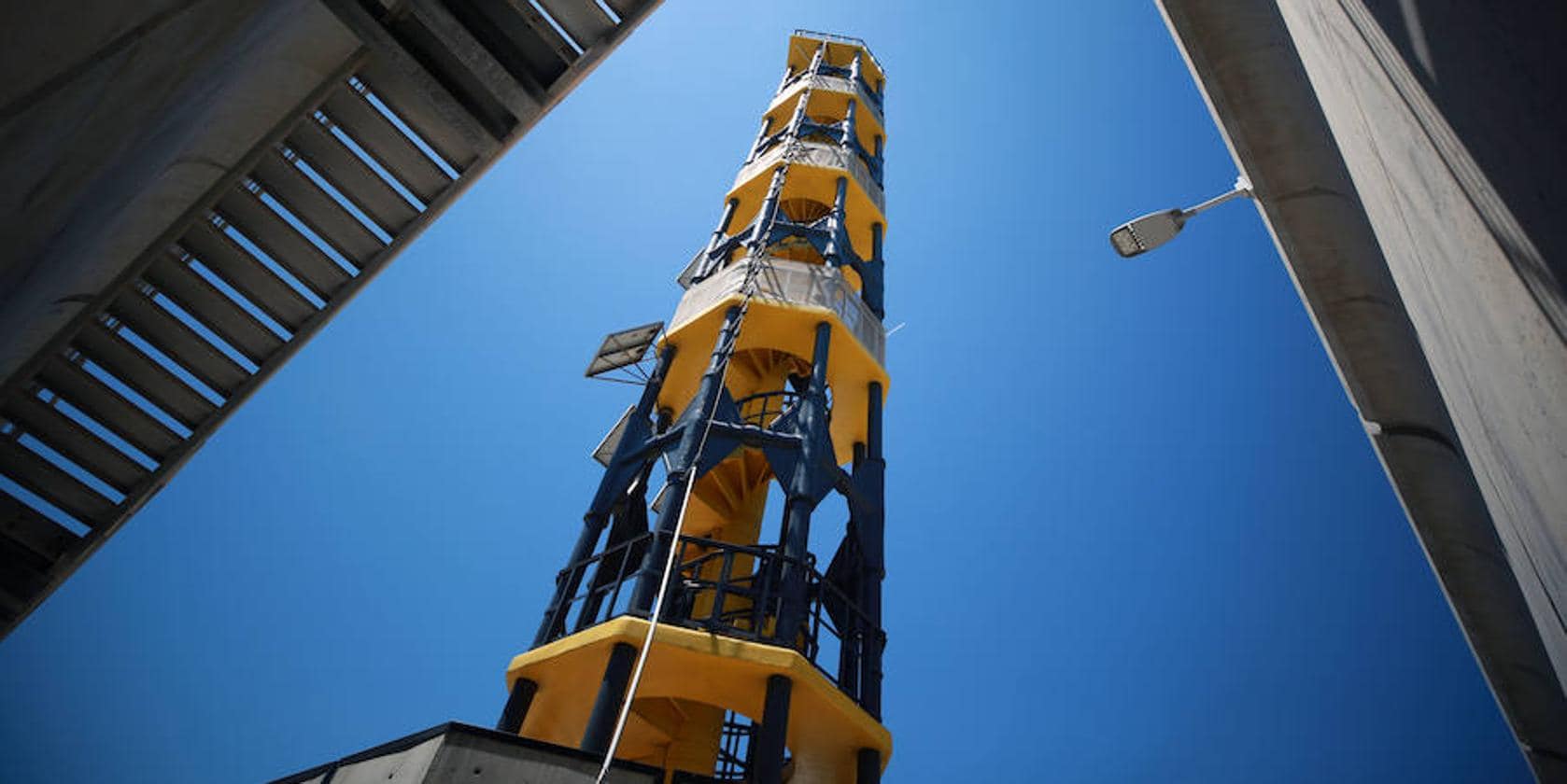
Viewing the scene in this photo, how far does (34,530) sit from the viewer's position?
6.01 metres

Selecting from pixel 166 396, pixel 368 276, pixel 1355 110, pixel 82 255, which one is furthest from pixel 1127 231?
pixel 166 396

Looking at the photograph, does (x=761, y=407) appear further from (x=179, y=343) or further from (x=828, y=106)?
(x=828, y=106)

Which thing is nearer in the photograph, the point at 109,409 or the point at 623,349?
the point at 109,409

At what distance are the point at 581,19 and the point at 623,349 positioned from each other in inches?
386

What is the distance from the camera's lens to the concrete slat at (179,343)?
5992mm

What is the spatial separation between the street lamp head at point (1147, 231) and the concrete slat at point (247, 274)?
6961 millimetres

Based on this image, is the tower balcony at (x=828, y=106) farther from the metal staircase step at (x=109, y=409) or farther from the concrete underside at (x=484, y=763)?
the concrete underside at (x=484, y=763)

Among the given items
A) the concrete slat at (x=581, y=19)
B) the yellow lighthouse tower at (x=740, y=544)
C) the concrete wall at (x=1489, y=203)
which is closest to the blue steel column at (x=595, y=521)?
the yellow lighthouse tower at (x=740, y=544)

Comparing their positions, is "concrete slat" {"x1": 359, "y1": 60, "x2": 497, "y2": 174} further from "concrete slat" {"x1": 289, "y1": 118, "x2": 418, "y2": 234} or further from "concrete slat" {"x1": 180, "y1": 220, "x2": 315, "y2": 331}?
"concrete slat" {"x1": 180, "y1": 220, "x2": 315, "y2": 331}

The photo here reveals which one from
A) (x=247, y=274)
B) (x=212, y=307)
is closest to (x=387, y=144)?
(x=247, y=274)

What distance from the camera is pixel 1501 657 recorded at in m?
4.94

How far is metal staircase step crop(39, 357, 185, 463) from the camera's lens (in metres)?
5.89

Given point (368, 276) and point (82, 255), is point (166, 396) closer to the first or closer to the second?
point (368, 276)

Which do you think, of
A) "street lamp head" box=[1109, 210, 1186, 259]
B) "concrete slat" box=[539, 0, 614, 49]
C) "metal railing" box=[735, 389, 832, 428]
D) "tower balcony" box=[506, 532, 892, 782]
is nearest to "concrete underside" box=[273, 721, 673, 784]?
"tower balcony" box=[506, 532, 892, 782]
